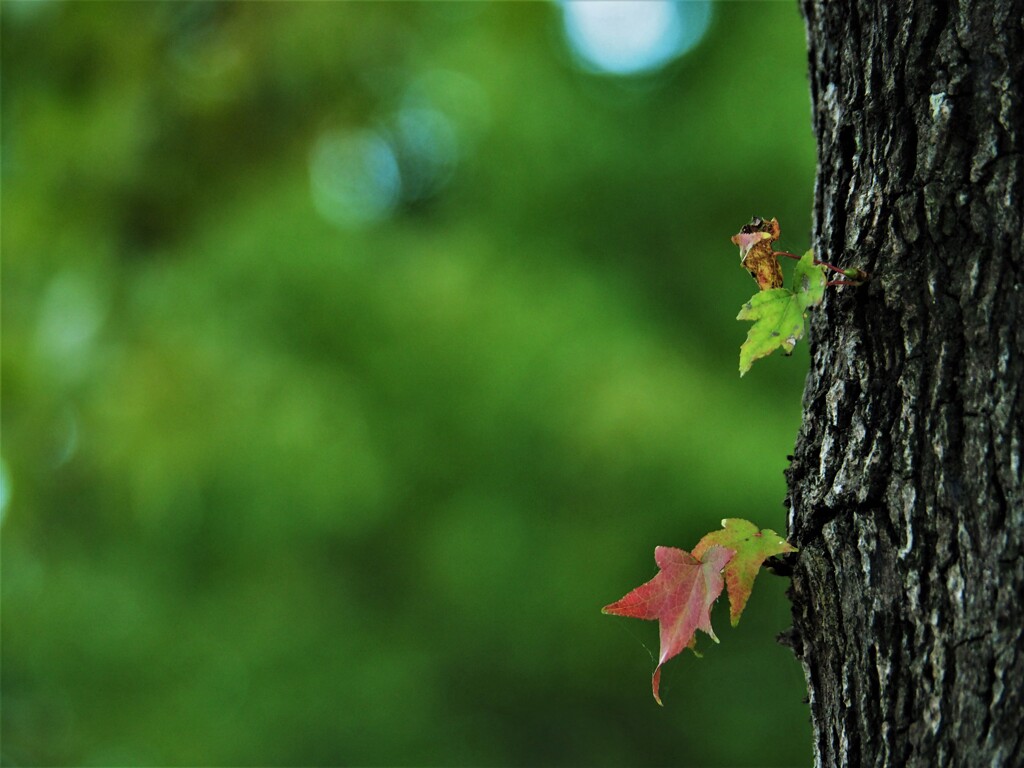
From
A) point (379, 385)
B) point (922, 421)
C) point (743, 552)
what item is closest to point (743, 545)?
point (743, 552)

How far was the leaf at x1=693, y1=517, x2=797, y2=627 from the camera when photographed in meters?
0.96

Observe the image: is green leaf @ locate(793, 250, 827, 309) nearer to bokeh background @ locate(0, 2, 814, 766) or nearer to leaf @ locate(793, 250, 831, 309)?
leaf @ locate(793, 250, 831, 309)

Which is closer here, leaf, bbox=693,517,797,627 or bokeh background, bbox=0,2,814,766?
leaf, bbox=693,517,797,627

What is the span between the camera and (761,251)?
3.39 feet

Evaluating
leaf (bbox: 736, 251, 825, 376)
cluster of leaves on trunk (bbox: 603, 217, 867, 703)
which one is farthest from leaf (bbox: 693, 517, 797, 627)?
leaf (bbox: 736, 251, 825, 376)

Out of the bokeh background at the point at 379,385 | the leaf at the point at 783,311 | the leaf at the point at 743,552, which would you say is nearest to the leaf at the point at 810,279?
the leaf at the point at 783,311

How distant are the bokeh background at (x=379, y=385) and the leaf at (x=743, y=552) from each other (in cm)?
243

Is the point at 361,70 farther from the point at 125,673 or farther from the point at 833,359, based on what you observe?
the point at 833,359

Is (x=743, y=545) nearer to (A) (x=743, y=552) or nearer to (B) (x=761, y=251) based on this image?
(A) (x=743, y=552)

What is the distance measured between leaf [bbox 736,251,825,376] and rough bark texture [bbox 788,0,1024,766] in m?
0.04

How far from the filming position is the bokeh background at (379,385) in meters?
3.70

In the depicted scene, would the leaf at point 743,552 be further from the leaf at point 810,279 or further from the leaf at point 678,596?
the leaf at point 810,279

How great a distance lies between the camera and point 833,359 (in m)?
0.96

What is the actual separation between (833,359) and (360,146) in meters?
4.21
